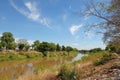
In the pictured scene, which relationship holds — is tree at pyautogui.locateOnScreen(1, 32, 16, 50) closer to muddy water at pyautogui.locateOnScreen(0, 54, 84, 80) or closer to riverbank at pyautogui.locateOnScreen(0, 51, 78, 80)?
riverbank at pyautogui.locateOnScreen(0, 51, 78, 80)

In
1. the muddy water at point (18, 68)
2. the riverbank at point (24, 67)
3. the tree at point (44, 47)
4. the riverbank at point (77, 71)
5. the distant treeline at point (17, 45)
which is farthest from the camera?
the tree at point (44, 47)

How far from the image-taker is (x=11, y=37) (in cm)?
8762

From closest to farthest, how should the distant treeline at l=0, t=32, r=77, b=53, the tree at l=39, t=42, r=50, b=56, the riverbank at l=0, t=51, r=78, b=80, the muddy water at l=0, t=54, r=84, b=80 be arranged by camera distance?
the riverbank at l=0, t=51, r=78, b=80 → the muddy water at l=0, t=54, r=84, b=80 → the distant treeline at l=0, t=32, r=77, b=53 → the tree at l=39, t=42, r=50, b=56

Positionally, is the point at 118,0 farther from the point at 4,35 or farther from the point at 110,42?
the point at 4,35

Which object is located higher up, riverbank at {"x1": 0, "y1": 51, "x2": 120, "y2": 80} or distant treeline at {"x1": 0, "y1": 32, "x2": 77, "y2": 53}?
distant treeline at {"x1": 0, "y1": 32, "x2": 77, "y2": 53}

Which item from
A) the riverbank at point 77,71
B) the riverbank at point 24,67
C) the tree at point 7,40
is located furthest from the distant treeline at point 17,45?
the riverbank at point 77,71

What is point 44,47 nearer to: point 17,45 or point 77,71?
point 17,45

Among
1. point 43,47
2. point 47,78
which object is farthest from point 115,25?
point 43,47

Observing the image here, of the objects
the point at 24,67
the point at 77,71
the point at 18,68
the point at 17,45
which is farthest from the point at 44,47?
the point at 77,71

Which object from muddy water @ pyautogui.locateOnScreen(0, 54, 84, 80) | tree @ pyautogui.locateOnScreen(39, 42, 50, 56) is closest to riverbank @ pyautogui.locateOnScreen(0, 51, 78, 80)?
muddy water @ pyautogui.locateOnScreen(0, 54, 84, 80)

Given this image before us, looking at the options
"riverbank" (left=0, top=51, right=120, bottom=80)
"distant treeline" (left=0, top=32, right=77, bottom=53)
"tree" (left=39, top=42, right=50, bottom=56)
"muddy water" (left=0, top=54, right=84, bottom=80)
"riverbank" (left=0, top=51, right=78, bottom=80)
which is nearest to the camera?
"riverbank" (left=0, top=51, right=120, bottom=80)

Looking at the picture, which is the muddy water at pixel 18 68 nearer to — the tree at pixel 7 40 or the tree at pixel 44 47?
the tree at pixel 7 40

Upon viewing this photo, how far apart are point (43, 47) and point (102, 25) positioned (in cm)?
9461

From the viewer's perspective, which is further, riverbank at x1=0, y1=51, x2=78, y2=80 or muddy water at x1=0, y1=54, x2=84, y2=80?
muddy water at x1=0, y1=54, x2=84, y2=80
